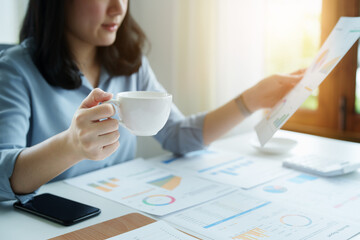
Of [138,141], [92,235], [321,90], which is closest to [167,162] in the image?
[92,235]

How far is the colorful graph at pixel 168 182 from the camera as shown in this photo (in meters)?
1.05

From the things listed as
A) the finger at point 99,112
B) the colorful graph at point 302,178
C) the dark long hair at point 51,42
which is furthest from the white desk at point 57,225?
the dark long hair at point 51,42

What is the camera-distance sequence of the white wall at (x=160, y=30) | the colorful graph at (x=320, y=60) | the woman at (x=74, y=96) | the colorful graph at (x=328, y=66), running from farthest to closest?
the white wall at (x=160, y=30)
the colorful graph at (x=320, y=60)
the colorful graph at (x=328, y=66)
the woman at (x=74, y=96)

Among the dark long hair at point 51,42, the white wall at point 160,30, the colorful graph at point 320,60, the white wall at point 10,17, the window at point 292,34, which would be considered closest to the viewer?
the colorful graph at point 320,60

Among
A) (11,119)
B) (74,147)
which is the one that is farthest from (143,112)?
(11,119)

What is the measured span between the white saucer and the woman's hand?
131mm

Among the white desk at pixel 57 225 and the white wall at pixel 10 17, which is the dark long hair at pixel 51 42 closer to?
the white desk at pixel 57 225

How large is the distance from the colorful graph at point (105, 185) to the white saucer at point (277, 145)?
496mm

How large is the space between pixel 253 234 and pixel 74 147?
401mm

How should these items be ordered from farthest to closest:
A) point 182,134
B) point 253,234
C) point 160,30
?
1. point 160,30
2. point 182,134
3. point 253,234

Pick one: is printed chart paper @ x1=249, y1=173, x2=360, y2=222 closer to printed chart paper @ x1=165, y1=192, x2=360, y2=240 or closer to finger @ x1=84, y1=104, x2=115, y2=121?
printed chart paper @ x1=165, y1=192, x2=360, y2=240

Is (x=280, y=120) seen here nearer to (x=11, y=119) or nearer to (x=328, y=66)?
(x=328, y=66)

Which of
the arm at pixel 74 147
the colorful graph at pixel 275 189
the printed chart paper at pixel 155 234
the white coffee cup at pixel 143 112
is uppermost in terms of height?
the white coffee cup at pixel 143 112

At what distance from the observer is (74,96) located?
4.19 ft
